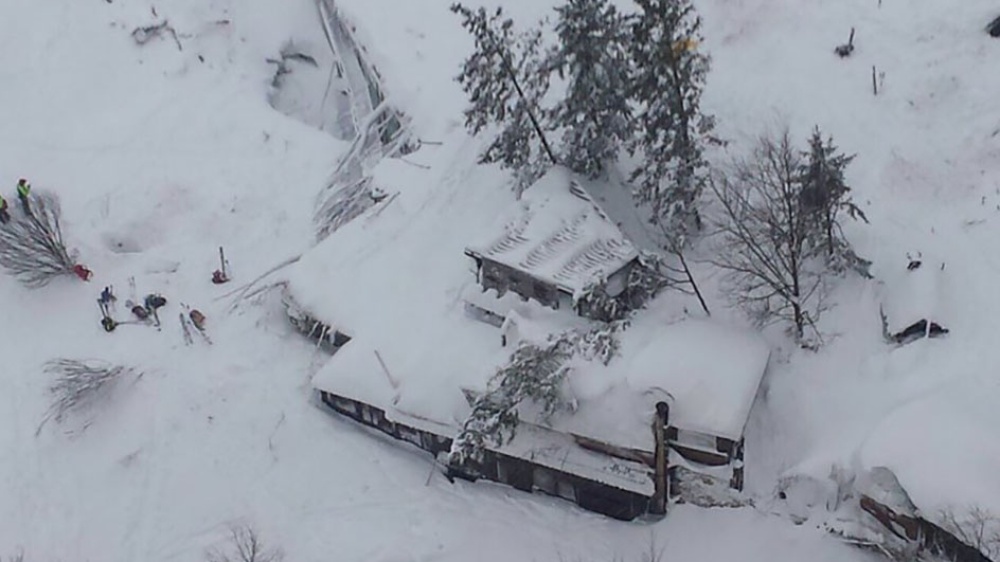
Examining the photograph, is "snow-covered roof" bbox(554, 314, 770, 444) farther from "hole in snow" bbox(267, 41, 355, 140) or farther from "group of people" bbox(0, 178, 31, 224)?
"group of people" bbox(0, 178, 31, 224)

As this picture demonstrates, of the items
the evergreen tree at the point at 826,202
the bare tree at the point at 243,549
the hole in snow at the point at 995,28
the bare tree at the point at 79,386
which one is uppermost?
the hole in snow at the point at 995,28

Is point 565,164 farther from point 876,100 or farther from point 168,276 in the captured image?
point 168,276

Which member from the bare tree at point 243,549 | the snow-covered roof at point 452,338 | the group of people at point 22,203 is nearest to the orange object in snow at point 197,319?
the snow-covered roof at point 452,338

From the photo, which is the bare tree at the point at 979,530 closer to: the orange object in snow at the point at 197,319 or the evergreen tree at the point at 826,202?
the evergreen tree at the point at 826,202

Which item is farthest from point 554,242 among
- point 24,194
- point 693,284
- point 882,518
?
point 24,194

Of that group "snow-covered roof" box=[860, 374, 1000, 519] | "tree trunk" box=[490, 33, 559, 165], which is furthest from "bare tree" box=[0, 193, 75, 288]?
"snow-covered roof" box=[860, 374, 1000, 519]
